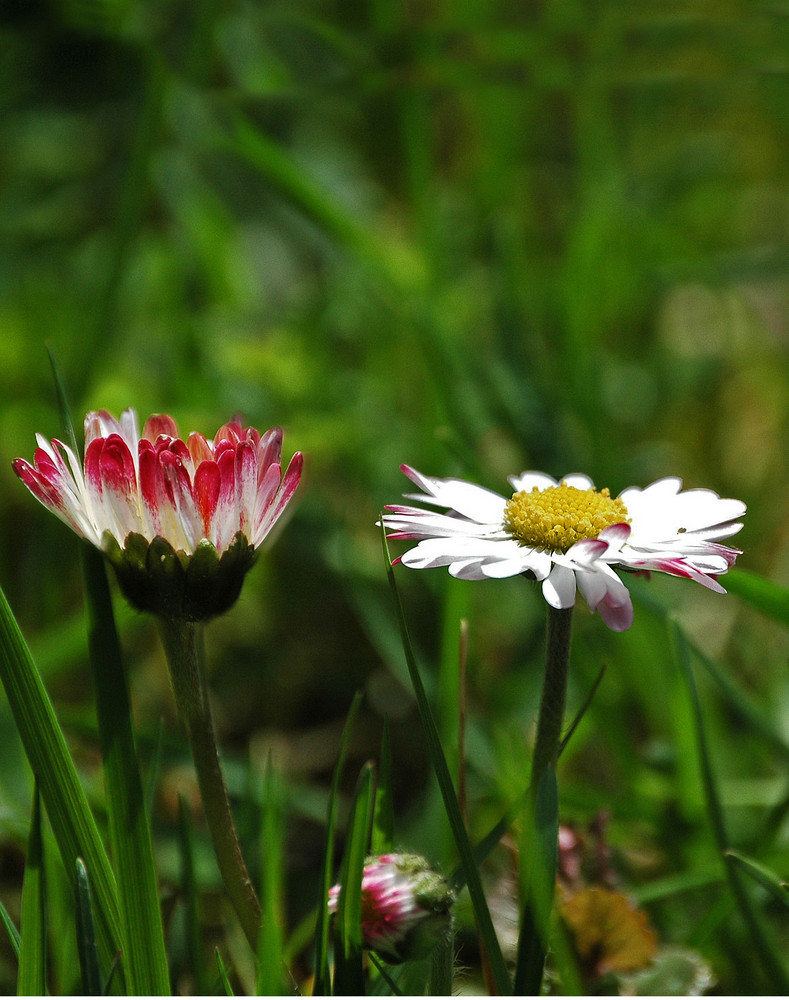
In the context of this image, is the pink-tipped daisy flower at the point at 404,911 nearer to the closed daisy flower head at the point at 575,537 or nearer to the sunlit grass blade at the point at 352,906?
the sunlit grass blade at the point at 352,906

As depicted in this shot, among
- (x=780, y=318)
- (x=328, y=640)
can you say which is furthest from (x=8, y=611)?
(x=780, y=318)

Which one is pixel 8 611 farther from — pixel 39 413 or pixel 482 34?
pixel 482 34

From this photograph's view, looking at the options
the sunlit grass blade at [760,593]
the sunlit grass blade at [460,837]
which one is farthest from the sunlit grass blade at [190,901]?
the sunlit grass blade at [760,593]

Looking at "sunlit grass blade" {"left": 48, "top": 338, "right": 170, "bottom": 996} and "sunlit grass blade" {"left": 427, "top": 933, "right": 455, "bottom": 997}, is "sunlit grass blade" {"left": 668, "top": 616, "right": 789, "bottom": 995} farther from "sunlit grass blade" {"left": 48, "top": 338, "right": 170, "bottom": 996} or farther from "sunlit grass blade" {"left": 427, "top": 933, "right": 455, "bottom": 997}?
"sunlit grass blade" {"left": 48, "top": 338, "right": 170, "bottom": 996}

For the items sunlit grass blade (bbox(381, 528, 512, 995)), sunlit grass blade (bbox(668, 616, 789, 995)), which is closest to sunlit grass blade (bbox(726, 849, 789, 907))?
sunlit grass blade (bbox(668, 616, 789, 995))

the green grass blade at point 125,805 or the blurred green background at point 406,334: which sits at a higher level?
the blurred green background at point 406,334

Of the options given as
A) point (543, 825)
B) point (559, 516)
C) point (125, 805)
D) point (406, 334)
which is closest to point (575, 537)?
point (559, 516)
